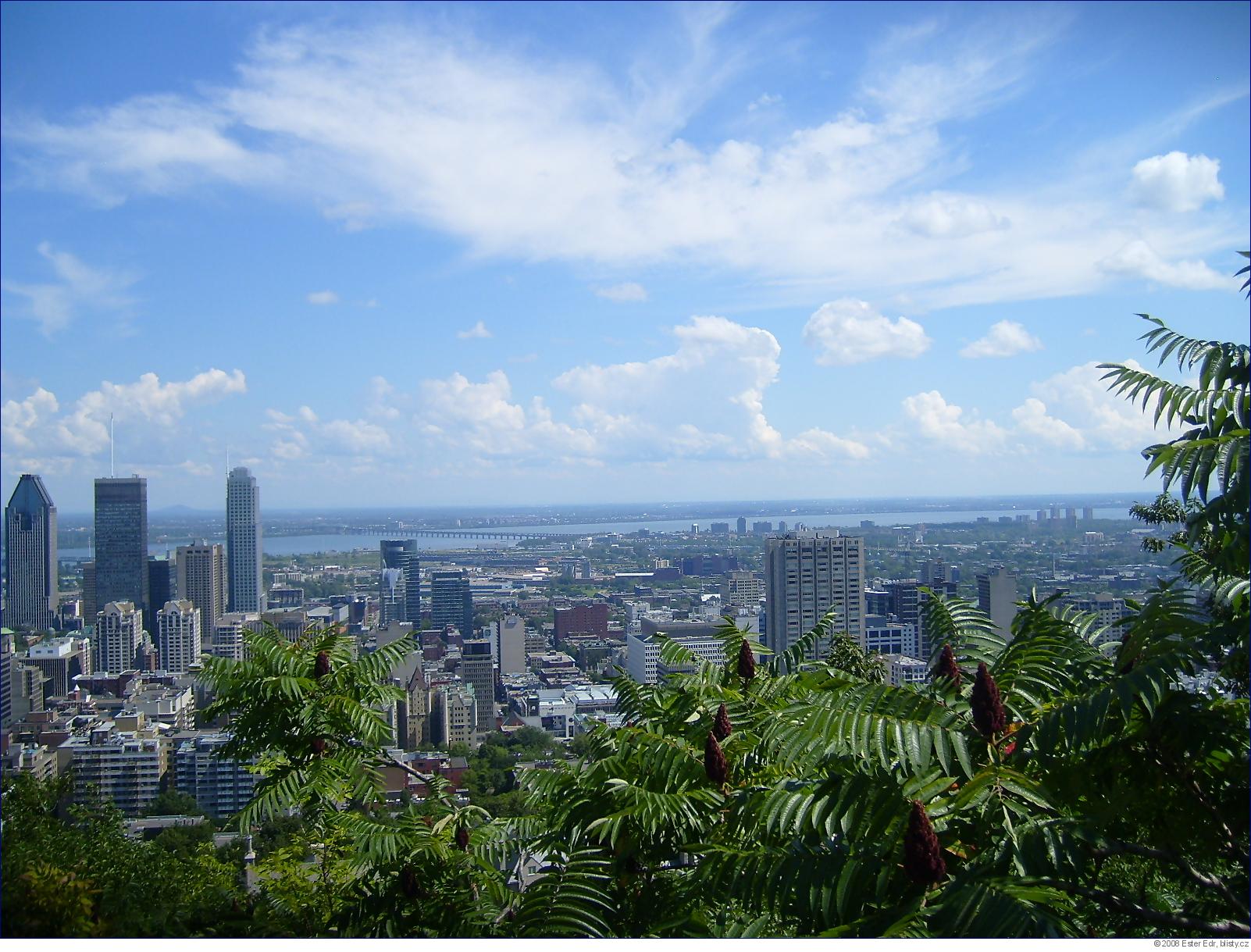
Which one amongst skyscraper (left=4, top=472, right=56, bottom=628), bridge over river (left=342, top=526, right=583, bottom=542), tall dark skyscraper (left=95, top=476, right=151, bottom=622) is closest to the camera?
skyscraper (left=4, top=472, right=56, bottom=628)

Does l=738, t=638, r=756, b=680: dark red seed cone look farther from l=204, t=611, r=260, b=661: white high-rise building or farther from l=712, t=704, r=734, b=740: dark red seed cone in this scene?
l=204, t=611, r=260, b=661: white high-rise building

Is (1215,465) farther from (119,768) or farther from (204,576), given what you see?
(204,576)

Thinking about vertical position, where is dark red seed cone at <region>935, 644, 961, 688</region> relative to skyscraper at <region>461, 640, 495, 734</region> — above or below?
above

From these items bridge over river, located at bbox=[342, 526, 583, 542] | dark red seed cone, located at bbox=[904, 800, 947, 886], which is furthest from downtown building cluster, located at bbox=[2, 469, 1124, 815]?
dark red seed cone, located at bbox=[904, 800, 947, 886]

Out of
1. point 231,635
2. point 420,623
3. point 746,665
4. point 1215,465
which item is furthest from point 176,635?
point 1215,465

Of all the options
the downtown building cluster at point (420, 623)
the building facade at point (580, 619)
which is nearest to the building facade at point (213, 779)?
the downtown building cluster at point (420, 623)

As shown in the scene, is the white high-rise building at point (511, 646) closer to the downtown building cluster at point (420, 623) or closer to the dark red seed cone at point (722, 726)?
the downtown building cluster at point (420, 623)
